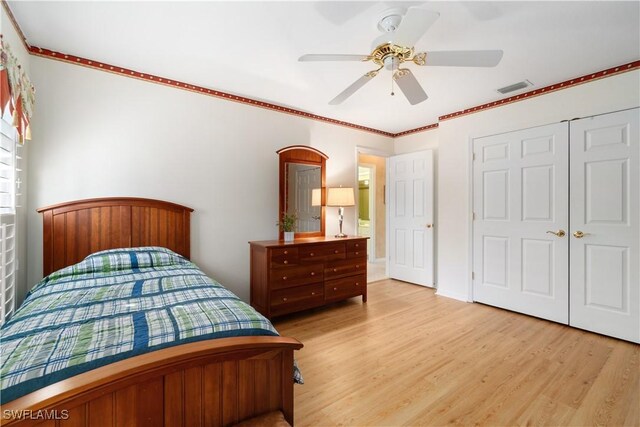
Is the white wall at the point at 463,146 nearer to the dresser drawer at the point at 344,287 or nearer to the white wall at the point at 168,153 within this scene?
the dresser drawer at the point at 344,287

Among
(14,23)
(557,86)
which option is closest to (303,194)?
(14,23)

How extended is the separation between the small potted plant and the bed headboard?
1.02 meters

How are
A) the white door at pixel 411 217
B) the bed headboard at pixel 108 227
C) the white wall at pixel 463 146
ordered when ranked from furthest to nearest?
the white door at pixel 411 217 → the white wall at pixel 463 146 → the bed headboard at pixel 108 227

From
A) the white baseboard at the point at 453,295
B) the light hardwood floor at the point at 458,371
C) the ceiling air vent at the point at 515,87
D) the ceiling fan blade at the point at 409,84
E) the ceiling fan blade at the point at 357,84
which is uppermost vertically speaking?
the ceiling air vent at the point at 515,87

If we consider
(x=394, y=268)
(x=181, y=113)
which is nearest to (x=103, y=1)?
(x=181, y=113)

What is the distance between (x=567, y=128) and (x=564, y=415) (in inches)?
102

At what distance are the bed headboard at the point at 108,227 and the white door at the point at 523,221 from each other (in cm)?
340

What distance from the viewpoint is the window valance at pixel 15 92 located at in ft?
4.99

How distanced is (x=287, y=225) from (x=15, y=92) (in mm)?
2364

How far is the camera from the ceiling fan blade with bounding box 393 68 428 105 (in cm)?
197

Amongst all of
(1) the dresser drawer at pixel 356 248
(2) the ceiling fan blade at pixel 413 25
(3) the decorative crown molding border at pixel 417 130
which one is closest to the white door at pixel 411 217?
(3) the decorative crown molding border at pixel 417 130

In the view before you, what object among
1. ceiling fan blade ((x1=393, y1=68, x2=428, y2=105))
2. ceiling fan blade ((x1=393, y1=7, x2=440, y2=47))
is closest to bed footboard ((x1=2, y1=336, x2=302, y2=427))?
ceiling fan blade ((x1=393, y1=7, x2=440, y2=47))

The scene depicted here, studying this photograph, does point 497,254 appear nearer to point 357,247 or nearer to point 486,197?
point 486,197

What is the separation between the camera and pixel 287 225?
3.38 metres
